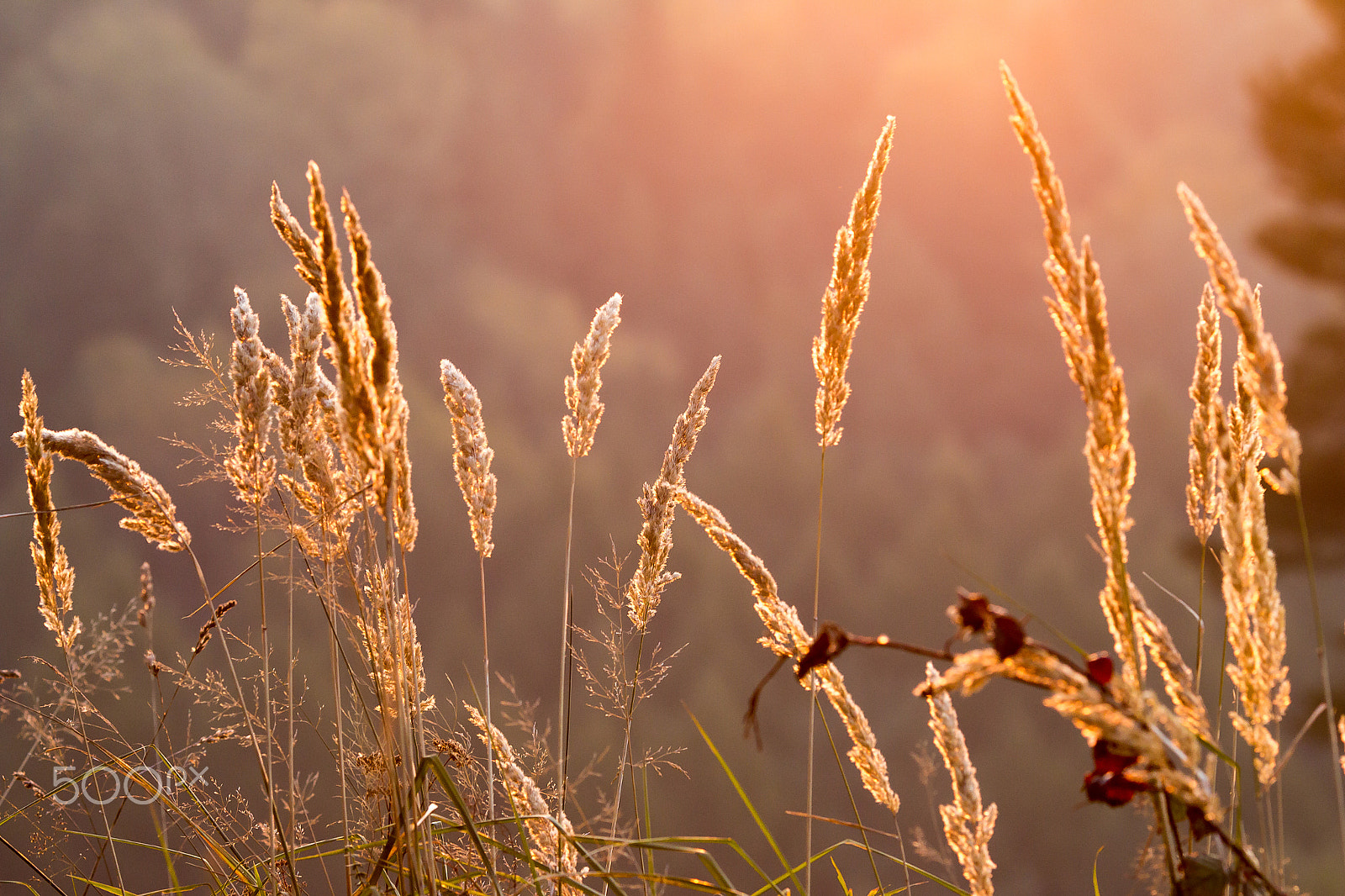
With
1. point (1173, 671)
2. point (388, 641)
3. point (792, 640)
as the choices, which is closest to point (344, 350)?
point (388, 641)

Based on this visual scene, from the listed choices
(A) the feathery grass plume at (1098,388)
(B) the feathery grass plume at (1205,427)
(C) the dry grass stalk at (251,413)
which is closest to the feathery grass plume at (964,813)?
(A) the feathery grass plume at (1098,388)

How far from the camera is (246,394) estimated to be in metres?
1.71

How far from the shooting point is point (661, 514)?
1.93 metres

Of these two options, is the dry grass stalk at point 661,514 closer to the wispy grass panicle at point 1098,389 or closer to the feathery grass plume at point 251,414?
the feathery grass plume at point 251,414

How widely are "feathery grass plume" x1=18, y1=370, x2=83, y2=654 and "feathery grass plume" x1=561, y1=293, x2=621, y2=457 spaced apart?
1.10 metres

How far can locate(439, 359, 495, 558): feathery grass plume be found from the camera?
6.32 ft

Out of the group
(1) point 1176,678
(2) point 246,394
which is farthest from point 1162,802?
(2) point 246,394

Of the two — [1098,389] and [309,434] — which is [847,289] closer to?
[1098,389]

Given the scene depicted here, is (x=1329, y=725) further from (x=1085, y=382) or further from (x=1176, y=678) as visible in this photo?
(x=1085, y=382)

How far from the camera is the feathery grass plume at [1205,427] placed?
139 centimetres

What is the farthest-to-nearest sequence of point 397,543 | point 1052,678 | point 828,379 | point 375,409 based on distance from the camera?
1. point 828,379
2. point 397,543
3. point 375,409
4. point 1052,678

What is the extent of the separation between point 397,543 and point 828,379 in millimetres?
860

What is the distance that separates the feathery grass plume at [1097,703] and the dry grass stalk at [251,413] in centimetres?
151

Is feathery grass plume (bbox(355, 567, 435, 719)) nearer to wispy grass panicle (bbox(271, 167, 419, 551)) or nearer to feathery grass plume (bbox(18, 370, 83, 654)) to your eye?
wispy grass panicle (bbox(271, 167, 419, 551))
